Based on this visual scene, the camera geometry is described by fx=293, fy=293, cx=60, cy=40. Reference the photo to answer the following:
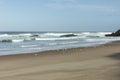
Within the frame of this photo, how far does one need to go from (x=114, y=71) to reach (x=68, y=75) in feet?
4.71

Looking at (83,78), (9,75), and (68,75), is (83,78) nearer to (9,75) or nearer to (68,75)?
(68,75)

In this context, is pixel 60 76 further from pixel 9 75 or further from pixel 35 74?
pixel 9 75

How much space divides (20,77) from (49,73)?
100cm

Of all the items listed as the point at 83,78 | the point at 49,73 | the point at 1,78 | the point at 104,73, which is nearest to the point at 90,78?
the point at 83,78

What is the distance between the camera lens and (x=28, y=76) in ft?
27.7

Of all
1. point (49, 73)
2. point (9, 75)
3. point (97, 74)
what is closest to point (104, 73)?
point (97, 74)

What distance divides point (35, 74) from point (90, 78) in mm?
1864

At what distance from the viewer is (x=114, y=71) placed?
879 centimetres

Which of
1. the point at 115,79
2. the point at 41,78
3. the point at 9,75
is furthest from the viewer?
the point at 9,75

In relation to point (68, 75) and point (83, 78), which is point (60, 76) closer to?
point (68, 75)

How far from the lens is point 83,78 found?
25.6 ft

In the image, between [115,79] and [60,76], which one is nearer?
[115,79]

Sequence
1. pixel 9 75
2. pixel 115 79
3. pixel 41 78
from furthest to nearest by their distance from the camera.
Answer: pixel 9 75
pixel 41 78
pixel 115 79

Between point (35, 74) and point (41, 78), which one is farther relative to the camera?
point (35, 74)
